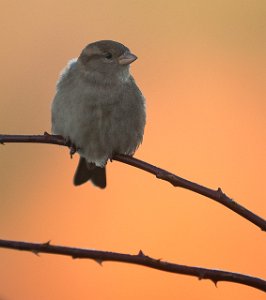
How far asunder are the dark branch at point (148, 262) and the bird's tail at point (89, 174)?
2.24 m

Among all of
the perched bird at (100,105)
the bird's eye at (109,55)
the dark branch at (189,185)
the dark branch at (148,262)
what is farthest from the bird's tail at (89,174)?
the dark branch at (148,262)

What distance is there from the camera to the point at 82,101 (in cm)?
303

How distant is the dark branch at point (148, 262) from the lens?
1.16m

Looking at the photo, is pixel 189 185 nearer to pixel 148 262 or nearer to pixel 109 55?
pixel 148 262

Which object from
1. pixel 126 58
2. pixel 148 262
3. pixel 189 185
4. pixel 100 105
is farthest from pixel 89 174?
pixel 148 262

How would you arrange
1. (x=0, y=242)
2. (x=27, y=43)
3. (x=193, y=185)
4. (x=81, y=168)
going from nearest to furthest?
1. (x=0, y=242)
2. (x=193, y=185)
3. (x=81, y=168)
4. (x=27, y=43)

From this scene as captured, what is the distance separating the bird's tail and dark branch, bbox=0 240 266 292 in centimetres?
224

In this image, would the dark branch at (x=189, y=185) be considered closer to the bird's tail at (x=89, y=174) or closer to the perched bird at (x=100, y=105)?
the perched bird at (x=100, y=105)

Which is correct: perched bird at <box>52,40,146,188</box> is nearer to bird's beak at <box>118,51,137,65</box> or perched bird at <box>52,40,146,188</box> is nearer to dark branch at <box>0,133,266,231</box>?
bird's beak at <box>118,51,137,65</box>

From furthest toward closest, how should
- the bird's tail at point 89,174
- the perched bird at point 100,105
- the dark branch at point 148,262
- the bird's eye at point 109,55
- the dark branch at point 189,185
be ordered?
1. the bird's tail at point 89,174
2. the bird's eye at point 109,55
3. the perched bird at point 100,105
4. the dark branch at point 189,185
5. the dark branch at point 148,262

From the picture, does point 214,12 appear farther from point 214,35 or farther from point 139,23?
point 139,23

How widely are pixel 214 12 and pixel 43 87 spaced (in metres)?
1.10

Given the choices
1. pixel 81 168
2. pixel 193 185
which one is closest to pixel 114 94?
pixel 81 168

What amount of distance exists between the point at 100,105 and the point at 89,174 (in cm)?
54
